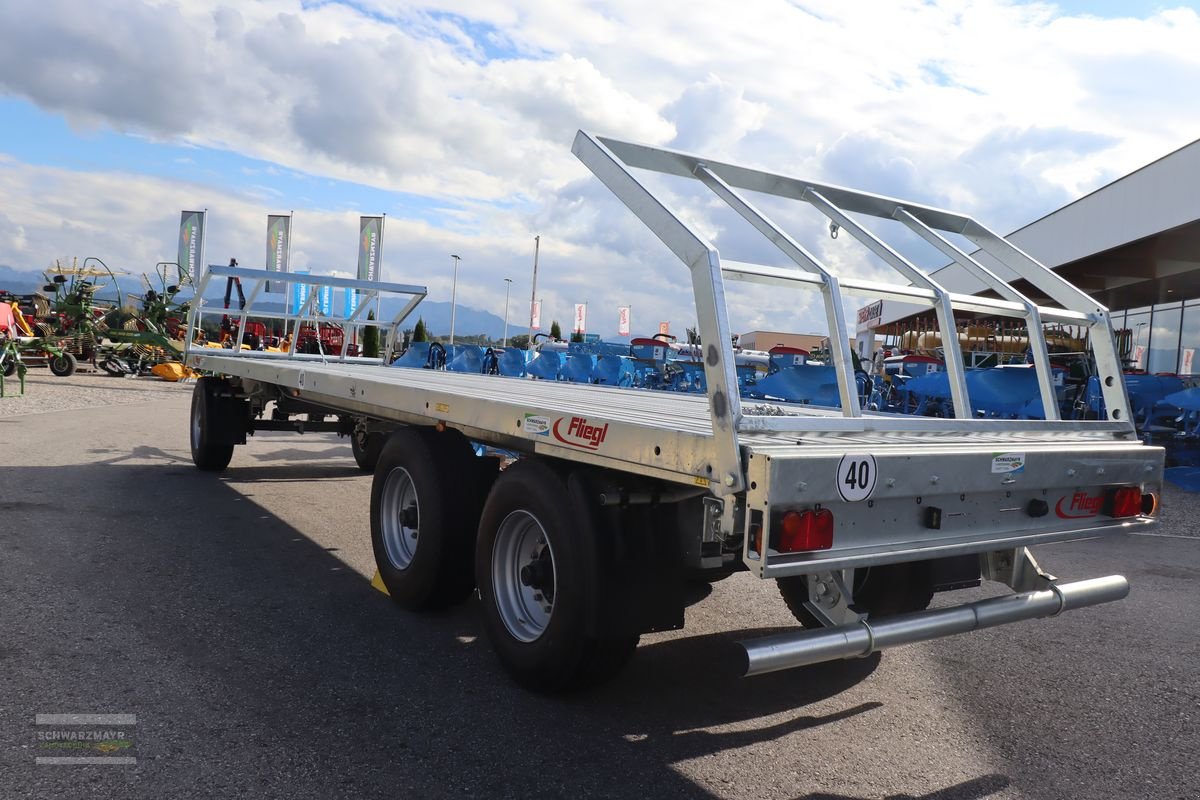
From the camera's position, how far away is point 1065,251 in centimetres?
1861

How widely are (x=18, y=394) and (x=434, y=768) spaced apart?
55.0 feet

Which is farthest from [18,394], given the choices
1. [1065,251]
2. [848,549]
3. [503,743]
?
[1065,251]

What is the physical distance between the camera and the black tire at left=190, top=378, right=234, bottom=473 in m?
8.60

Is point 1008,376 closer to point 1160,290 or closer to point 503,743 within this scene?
point 503,743

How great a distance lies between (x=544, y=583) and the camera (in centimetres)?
361

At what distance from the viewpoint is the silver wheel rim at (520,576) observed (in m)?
3.69

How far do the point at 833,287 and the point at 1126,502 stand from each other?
5.38 feet

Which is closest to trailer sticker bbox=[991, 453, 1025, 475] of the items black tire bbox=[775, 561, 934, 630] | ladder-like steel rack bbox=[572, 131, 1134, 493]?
ladder-like steel rack bbox=[572, 131, 1134, 493]

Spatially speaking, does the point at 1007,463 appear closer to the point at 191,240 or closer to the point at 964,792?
the point at 964,792

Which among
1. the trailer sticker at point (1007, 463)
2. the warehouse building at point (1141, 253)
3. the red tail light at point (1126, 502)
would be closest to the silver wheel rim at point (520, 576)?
the trailer sticker at point (1007, 463)

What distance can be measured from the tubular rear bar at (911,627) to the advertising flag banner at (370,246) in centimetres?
3295

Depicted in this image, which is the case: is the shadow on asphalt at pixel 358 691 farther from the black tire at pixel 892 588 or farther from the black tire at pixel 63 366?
the black tire at pixel 63 366

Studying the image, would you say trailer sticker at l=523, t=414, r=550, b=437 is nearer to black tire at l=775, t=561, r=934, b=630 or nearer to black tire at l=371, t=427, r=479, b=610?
black tire at l=371, t=427, r=479, b=610

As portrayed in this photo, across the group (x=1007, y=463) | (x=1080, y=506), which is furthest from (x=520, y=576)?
(x=1080, y=506)
